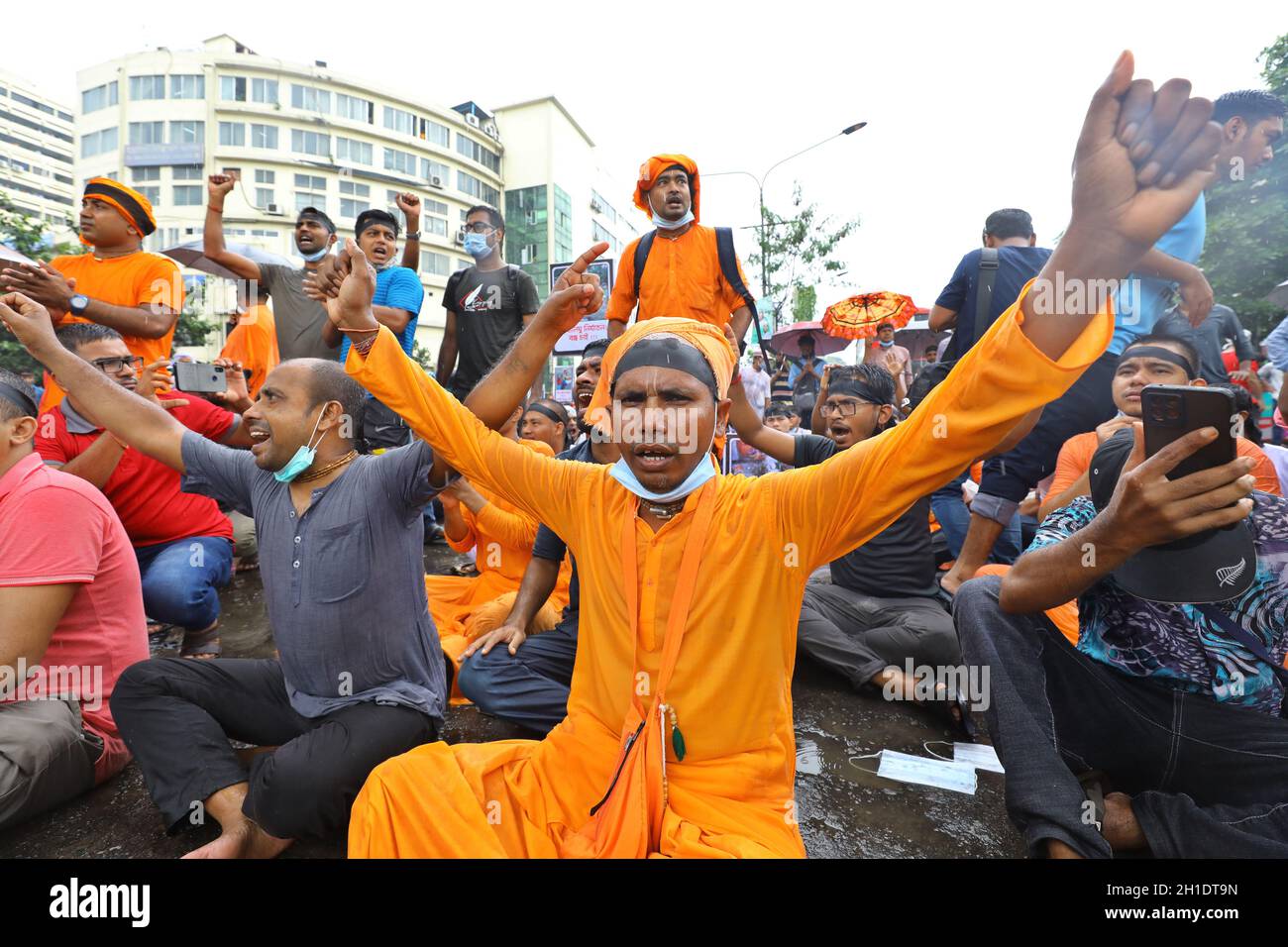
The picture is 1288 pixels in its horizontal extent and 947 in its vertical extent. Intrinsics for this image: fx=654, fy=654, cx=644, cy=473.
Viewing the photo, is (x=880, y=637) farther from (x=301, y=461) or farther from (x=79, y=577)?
(x=79, y=577)

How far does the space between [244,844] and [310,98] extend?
2112 inches

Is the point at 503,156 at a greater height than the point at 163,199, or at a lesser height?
greater

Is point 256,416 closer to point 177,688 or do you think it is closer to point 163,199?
point 177,688

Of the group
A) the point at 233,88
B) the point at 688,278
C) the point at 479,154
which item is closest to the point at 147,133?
the point at 233,88

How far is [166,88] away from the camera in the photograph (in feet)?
139

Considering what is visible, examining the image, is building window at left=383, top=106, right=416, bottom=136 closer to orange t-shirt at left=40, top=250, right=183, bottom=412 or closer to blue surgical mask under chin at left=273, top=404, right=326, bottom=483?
orange t-shirt at left=40, top=250, right=183, bottom=412

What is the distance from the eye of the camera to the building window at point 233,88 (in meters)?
41.9

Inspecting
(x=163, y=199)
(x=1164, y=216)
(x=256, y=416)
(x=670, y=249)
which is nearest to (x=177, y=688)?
(x=256, y=416)

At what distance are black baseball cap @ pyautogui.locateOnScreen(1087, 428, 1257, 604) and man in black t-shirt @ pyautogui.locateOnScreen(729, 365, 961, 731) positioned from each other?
4.78 ft

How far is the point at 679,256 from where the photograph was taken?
4672 mm

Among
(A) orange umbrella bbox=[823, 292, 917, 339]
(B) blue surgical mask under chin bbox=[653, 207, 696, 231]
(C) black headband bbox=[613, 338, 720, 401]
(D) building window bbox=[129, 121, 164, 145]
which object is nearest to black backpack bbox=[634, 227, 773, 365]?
(B) blue surgical mask under chin bbox=[653, 207, 696, 231]

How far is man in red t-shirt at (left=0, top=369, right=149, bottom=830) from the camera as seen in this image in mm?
2258
